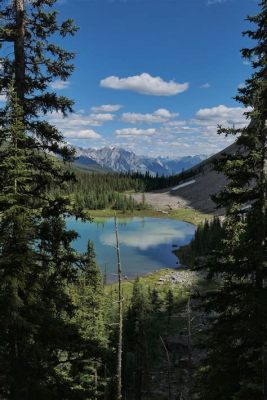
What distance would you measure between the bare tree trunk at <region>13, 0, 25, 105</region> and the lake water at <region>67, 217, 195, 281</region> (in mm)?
63217

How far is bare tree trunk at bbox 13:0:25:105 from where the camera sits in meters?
12.8

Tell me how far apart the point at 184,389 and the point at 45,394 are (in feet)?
109

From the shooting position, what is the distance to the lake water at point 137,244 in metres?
109

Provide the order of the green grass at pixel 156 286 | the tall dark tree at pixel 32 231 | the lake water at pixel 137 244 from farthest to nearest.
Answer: the lake water at pixel 137 244
the green grass at pixel 156 286
the tall dark tree at pixel 32 231

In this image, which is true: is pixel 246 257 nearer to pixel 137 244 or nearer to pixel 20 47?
pixel 20 47

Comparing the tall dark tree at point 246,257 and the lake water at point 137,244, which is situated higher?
the tall dark tree at point 246,257

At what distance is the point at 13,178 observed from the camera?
11.0 m

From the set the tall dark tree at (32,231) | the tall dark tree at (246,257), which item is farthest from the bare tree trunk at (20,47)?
the tall dark tree at (246,257)

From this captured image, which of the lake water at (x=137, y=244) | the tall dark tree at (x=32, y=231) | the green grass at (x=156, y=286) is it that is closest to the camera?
the tall dark tree at (x=32, y=231)

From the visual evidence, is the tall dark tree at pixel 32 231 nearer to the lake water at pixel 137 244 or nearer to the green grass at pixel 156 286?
the lake water at pixel 137 244

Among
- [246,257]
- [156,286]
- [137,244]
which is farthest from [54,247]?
[137,244]

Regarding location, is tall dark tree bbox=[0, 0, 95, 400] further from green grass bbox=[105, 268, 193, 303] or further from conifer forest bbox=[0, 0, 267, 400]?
green grass bbox=[105, 268, 193, 303]

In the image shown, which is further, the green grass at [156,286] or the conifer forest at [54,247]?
the green grass at [156,286]

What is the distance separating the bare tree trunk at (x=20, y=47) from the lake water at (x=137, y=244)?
2489 inches
